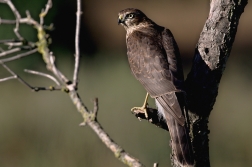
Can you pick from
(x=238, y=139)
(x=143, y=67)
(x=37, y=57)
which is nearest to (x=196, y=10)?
(x=37, y=57)

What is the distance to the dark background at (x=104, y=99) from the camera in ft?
26.9

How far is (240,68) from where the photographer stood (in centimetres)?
1133

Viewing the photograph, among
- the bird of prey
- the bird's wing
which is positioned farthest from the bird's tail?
the bird's wing

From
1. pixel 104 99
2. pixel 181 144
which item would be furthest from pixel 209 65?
pixel 104 99

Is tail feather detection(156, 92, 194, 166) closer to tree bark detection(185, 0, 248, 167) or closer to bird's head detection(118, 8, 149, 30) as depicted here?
tree bark detection(185, 0, 248, 167)

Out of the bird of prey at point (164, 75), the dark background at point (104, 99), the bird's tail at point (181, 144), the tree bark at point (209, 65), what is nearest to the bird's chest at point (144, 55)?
the bird of prey at point (164, 75)

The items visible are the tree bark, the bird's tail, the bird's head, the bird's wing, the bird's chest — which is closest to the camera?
the bird's tail

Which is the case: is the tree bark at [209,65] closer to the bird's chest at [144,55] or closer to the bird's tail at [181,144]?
the bird's tail at [181,144]

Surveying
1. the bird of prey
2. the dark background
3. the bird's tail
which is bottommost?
the dark background

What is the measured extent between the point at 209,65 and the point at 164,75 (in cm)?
48

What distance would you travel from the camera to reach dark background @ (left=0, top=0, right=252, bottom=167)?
821 cm

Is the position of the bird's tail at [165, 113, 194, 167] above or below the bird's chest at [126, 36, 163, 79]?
below

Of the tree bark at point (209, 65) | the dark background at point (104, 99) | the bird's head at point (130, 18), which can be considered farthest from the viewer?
the dark background at point (104, 99)

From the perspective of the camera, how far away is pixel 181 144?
391 cm
